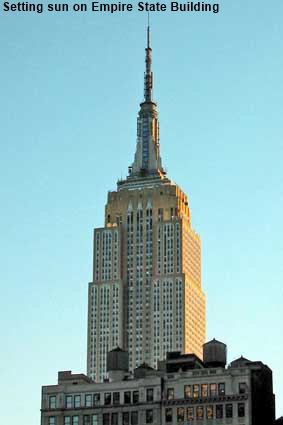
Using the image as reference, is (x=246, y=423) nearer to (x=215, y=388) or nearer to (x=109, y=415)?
(x=215, y=388)

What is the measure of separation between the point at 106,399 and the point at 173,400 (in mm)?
10550

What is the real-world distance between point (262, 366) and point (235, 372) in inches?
367

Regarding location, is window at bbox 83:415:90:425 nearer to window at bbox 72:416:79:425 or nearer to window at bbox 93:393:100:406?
window at bbox 72:416:79:425

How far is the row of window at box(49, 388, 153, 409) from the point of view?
195 meters

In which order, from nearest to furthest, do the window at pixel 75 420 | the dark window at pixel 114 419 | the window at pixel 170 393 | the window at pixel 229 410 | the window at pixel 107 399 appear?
the window at pixel 229 410 < the window at pixel 170 393 < the dark window at pixel 114 419 < the window at pixel 107 399 < the window at pixel 75 420

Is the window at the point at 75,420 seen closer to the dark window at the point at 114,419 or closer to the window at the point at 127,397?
the dark window at the point at 114,419

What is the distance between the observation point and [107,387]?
196875mm

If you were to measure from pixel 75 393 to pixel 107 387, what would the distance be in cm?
535

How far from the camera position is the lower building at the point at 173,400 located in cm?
18925

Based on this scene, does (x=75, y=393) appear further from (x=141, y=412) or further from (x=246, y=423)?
(x=246, y=423)

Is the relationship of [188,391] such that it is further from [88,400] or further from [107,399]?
[88,400]

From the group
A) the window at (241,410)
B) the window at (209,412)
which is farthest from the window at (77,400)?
the window at (241,410)

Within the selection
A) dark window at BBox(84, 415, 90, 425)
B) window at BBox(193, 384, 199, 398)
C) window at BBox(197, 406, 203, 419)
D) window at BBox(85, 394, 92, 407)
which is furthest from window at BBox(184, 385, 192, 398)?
dark window at BBox(84, 415, 90, 425)

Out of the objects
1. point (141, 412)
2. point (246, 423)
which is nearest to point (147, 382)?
point (141, 412)
